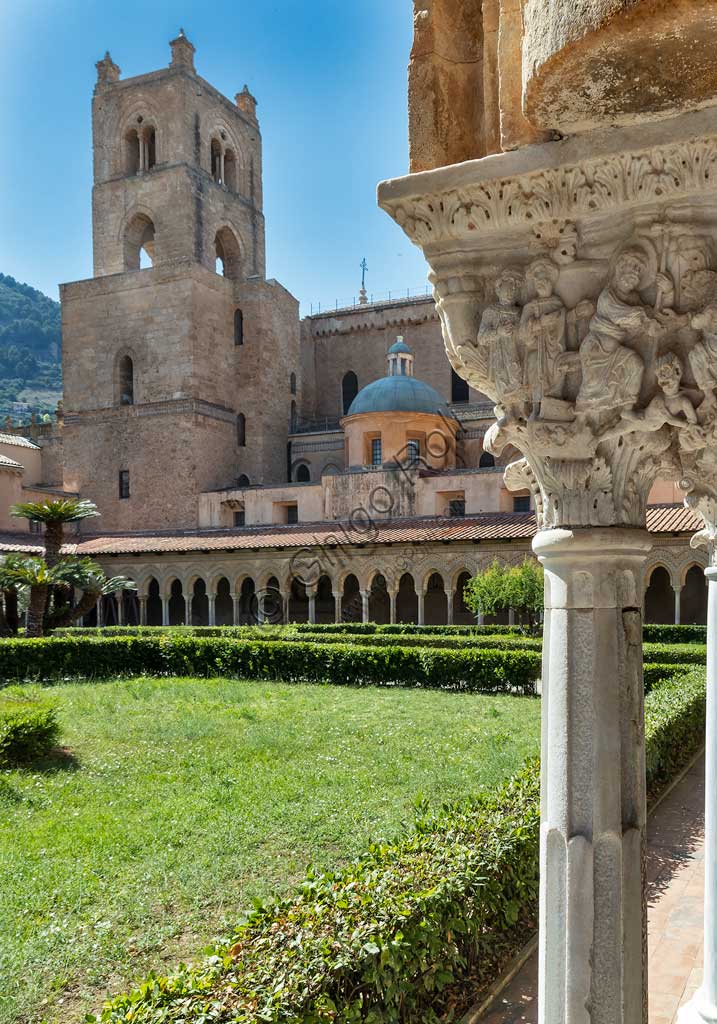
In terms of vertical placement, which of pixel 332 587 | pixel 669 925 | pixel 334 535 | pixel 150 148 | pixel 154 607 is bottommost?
pixel 669 925

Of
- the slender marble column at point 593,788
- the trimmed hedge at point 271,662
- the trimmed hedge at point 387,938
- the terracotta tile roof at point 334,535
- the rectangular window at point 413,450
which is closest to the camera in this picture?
the slender marble column at point 593,788

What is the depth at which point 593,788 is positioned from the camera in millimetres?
2227

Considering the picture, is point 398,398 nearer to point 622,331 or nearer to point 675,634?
point 675,634

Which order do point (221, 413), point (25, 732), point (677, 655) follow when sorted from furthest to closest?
1. point (221, 413)
2. point (677, 655)
3. point (25, 732)

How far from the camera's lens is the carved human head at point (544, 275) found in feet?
7.25

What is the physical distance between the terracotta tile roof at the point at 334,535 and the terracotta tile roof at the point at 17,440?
9.92 meters

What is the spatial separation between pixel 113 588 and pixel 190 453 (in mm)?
14380

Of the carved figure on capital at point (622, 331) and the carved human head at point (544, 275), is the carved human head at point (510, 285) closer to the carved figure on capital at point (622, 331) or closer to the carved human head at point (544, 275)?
the carved human head at point (544, 275)

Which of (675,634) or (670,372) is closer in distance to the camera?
(670,372)

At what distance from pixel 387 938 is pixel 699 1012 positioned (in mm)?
1119

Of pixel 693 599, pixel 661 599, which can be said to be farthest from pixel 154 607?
pixel 693 599

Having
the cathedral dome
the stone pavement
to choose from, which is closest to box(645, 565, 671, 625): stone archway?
the cathedral dome

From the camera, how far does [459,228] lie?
2.26 metres

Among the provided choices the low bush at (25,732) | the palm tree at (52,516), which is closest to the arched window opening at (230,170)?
the palm tree at (52,516)
